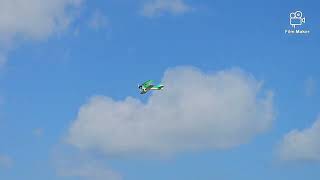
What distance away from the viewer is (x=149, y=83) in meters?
61.4
